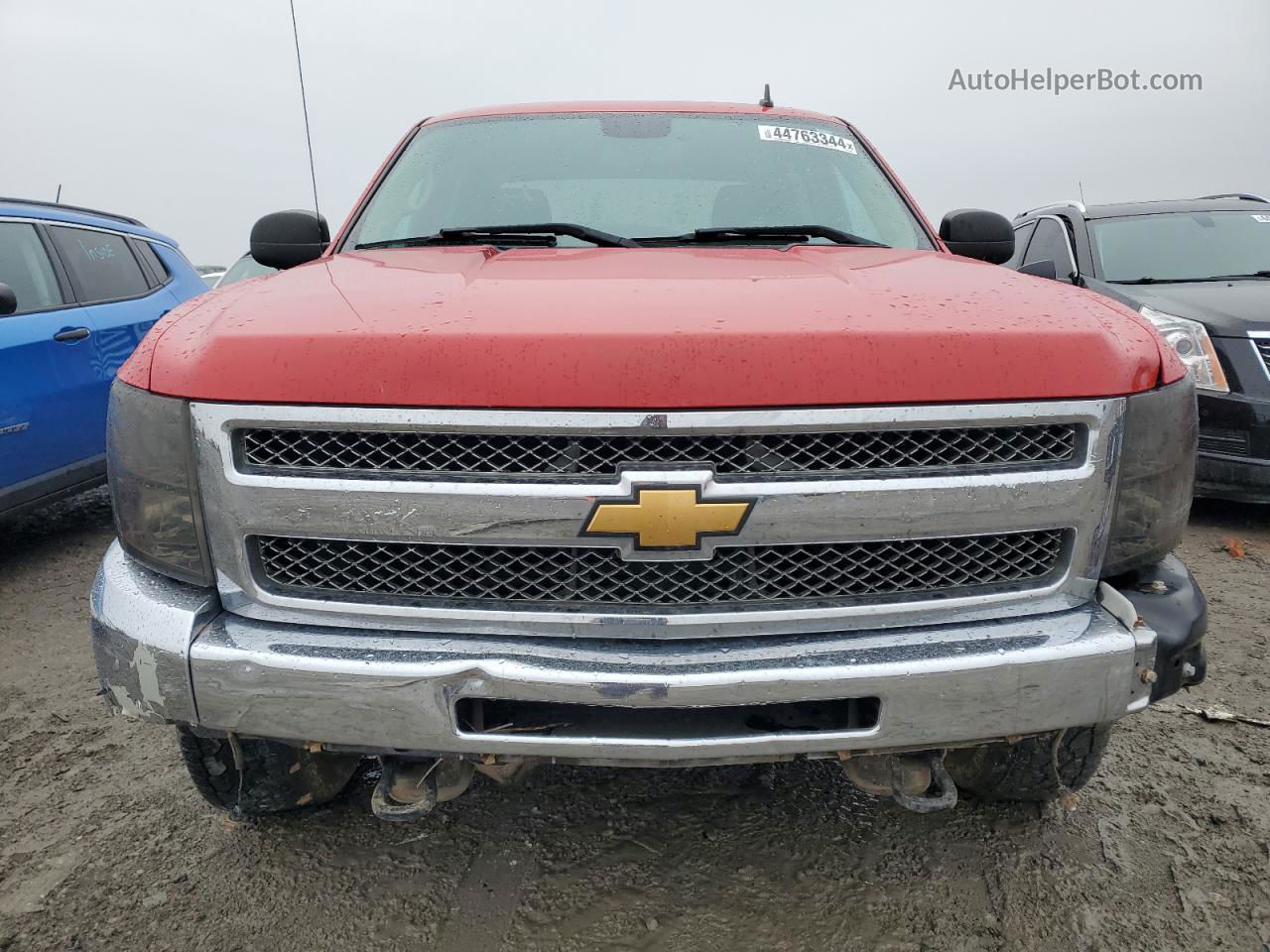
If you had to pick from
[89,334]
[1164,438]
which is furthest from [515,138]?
[89,334]

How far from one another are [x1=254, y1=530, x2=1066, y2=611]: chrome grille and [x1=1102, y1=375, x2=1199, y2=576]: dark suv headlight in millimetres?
128

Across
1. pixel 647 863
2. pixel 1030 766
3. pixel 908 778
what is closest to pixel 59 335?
pixel 647 863

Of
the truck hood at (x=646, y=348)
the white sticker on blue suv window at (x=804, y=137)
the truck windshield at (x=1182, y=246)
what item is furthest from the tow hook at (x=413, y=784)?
the truck windshield at (x=1182, y=246)

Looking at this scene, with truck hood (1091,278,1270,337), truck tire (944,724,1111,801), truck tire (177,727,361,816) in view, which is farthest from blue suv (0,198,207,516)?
truck hood (1091,278,1270,337)

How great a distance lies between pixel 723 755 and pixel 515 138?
2173 mm

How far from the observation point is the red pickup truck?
1.50 meters

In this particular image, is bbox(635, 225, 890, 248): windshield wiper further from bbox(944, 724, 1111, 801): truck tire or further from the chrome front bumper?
bbox(944, 724, 1111, 801): truck tire

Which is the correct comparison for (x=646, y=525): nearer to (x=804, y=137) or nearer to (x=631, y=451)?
(x=631, y=451)

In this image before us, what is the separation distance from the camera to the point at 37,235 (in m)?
4.49

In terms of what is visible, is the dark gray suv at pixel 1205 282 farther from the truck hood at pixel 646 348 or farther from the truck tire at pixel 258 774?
the truck tire at pixel 258 774

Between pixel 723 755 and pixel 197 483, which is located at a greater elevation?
pixel 197 483

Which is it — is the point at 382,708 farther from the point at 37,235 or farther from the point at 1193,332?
the point at 1193,332

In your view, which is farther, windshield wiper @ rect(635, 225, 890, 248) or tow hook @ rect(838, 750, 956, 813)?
windshield wiper @ rect(635, 225, 890, 248)

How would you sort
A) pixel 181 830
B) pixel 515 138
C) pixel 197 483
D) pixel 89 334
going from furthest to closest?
pixel 89 334, pixel 515 138, pixel 181 830, pixel 197 483
